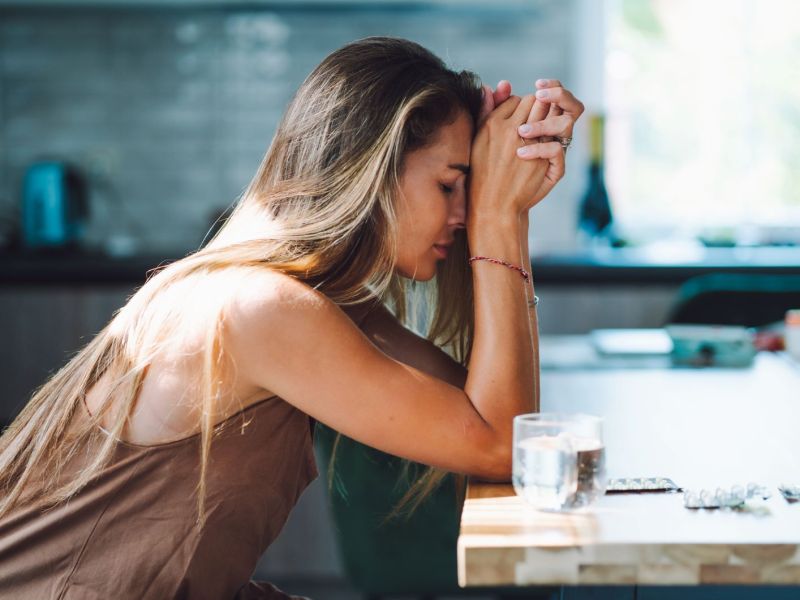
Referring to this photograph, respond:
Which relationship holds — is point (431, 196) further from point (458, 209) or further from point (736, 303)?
point (736, 303)

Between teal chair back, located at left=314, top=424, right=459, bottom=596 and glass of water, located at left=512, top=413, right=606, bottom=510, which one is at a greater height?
glass of water, located at left=512, top=413, right=606, bottom=510

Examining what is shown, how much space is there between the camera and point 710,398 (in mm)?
1741

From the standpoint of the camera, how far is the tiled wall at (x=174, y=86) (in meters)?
3.95

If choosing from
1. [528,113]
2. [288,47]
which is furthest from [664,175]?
[528,113]

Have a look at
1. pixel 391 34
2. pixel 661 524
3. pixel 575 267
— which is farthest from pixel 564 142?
pixel 391 34

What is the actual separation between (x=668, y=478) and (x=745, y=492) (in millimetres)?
119

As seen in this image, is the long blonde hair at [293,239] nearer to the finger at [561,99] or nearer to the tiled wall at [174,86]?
the finger at [561,99]

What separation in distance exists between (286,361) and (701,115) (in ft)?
10.7

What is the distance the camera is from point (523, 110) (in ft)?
4.59

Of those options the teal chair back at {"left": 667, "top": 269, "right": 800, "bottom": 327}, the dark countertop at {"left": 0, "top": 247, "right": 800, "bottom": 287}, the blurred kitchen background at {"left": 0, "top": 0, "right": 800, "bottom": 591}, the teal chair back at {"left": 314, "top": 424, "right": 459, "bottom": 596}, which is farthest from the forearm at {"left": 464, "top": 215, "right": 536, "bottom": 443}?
the blurred kitchen background at {"left": 0, "top": 0, "right": 800, "bottom": 591}

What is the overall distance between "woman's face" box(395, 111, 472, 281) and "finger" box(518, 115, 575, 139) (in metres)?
0.08

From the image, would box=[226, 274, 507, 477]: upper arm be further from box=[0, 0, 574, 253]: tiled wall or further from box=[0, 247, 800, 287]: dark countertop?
box=[0, 0, 574, 253]: tiled wall

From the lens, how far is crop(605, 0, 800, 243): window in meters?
3.98

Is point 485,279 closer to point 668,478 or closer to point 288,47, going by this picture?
point 668,478
